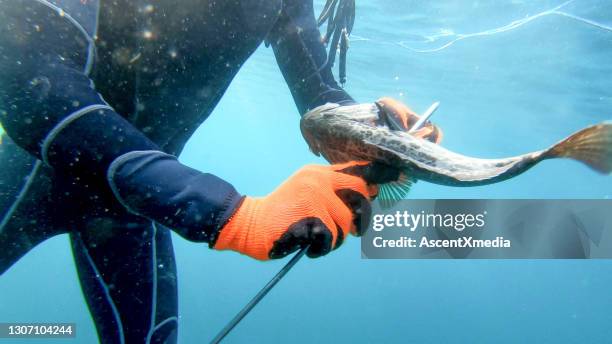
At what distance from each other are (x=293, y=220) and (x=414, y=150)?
2.40ft

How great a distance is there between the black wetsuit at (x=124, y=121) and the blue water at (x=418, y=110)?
1207 cm

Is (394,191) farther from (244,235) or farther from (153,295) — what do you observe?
(153,295)

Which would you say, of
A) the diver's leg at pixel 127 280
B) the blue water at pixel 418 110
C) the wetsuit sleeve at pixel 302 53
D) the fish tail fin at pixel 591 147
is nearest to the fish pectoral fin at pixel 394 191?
the fish tail fin at pixel 591 147

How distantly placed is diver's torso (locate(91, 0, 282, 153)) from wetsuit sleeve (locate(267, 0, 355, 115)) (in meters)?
0.41

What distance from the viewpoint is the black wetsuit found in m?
1.54

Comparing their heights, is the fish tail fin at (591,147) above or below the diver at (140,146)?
above

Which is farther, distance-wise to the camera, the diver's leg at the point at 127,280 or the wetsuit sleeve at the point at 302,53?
the wetsuit sleeve at the point at 302,53

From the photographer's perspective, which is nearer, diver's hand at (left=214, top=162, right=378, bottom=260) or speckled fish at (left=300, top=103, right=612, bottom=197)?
speckled fish at (left=300, top=103, right=612, bottom=197)

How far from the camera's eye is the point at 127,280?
2879 mm

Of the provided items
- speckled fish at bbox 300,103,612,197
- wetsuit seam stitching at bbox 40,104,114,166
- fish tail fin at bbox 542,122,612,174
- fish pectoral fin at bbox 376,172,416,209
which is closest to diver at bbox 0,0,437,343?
wetsuit seam stitching at bbox 40,104,114,166

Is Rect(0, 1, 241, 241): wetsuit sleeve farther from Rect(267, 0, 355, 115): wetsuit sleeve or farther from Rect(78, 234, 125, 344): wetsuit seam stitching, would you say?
Rect(267, 0, 355, 115): wetsuit sleeve

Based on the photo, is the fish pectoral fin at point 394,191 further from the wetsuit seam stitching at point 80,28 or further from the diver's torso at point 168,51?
the wetsuit seam stitching at point 80,28

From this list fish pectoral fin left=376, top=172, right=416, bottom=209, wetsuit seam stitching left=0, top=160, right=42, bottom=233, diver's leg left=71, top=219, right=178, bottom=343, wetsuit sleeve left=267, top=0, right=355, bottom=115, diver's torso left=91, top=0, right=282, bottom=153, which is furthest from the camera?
wetsuit sleeve left=267, top=0, right=355, bottom=115

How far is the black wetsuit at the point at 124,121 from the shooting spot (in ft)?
5.05
